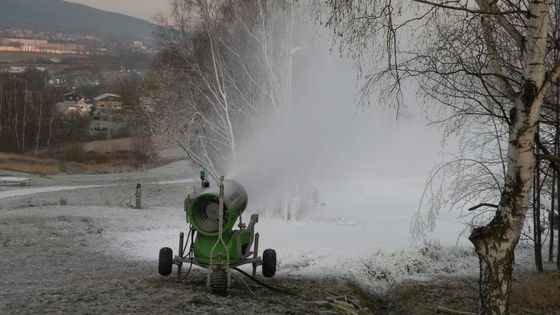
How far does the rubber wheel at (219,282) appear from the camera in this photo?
945cm

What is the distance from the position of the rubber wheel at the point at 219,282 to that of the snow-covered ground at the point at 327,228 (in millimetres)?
4123

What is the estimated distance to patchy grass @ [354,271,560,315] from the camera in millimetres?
11094

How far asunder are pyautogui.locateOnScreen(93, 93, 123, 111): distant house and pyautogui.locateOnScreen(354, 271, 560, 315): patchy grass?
3907 inches

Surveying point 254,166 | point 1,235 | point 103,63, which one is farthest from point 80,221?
point 103,63

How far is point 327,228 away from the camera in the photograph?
21.2m

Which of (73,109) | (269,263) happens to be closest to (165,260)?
(269,263)

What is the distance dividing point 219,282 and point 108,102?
11181 cm

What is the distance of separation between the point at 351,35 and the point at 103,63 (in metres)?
201

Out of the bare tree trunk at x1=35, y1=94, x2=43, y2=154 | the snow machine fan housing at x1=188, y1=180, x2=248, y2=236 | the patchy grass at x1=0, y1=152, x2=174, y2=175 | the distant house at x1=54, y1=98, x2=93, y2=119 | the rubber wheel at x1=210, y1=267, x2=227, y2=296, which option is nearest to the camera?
the rubber wheel at x1=210, y1=267, x2=227, y2=296

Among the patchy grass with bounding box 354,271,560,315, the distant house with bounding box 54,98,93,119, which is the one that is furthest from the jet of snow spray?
the distant house with bounding box 54,98,93,119

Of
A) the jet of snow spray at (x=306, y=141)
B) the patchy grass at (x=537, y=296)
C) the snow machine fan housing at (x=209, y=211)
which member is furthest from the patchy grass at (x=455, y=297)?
the jet of snow spray at (x=306, y=141)

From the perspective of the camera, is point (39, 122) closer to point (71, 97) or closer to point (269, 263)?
point (71, 97)

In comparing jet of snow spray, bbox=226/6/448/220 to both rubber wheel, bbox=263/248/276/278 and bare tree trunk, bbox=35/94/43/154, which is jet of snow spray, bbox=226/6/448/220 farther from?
bare tree trunk, bbox=35/94/43/154

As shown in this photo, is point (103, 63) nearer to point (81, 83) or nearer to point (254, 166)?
point (81, 83)
